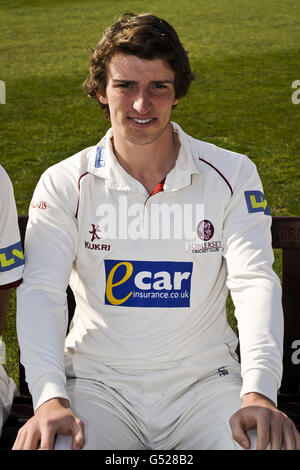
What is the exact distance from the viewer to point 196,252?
2.90m

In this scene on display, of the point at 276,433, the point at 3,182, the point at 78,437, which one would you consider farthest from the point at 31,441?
the point at 3,182

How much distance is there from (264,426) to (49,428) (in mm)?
699

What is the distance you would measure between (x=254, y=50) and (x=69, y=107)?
18.8 ft

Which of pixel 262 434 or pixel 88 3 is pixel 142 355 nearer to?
pixel 262 434

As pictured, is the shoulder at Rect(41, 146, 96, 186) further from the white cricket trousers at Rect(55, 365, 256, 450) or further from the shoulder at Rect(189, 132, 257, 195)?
the white cricket trousers at Rect(55, 365, 256, 450)

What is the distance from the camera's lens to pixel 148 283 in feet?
9.40

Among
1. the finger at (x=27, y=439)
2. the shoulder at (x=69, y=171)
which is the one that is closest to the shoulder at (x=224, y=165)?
the shoulder at (x=69, y=171)

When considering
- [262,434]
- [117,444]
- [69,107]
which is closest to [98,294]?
[117,444]

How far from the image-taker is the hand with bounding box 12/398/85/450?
7.87ft

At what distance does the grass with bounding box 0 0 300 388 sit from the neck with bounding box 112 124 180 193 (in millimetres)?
834

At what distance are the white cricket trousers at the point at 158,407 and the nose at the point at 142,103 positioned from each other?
1009 mm

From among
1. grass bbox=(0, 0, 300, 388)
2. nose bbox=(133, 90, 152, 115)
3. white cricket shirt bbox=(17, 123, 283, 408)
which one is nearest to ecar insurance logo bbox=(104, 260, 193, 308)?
white cricket shirt bbox=(17, 123, 283, 408)

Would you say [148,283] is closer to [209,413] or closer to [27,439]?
[209,413]

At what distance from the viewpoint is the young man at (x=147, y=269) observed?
2.75 m
